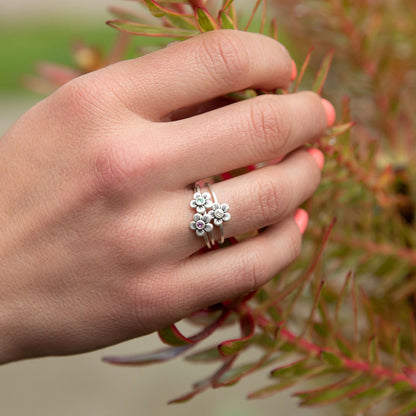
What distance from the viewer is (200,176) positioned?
0.33 m

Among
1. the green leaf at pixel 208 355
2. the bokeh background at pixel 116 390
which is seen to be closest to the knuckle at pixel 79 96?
the green leaf at pixel 208 355

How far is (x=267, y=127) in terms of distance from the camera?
1.05 feet

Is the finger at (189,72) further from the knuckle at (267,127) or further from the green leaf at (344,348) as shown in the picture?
the green leaf at (344,348)

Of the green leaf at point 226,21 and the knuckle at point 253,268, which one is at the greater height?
the green leaf at point 226,21

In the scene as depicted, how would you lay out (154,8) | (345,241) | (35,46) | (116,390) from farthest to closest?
(35,46), (116,390), (345,241), (154,8)

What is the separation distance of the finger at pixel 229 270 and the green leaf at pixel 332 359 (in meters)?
0.08

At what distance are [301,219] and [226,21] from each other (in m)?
0.17

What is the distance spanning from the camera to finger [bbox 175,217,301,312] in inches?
13.1

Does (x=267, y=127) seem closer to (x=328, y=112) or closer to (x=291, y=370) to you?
(x=328, y=112)

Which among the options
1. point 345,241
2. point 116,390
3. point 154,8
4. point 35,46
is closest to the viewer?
point 154,8

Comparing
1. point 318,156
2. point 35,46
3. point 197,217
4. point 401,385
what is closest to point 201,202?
point 197,217

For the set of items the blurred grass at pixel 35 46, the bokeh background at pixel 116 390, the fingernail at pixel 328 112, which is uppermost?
the blurred grass at pixel 35 46

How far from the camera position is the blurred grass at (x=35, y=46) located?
3450 millimetres

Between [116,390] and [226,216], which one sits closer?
[226,216]
